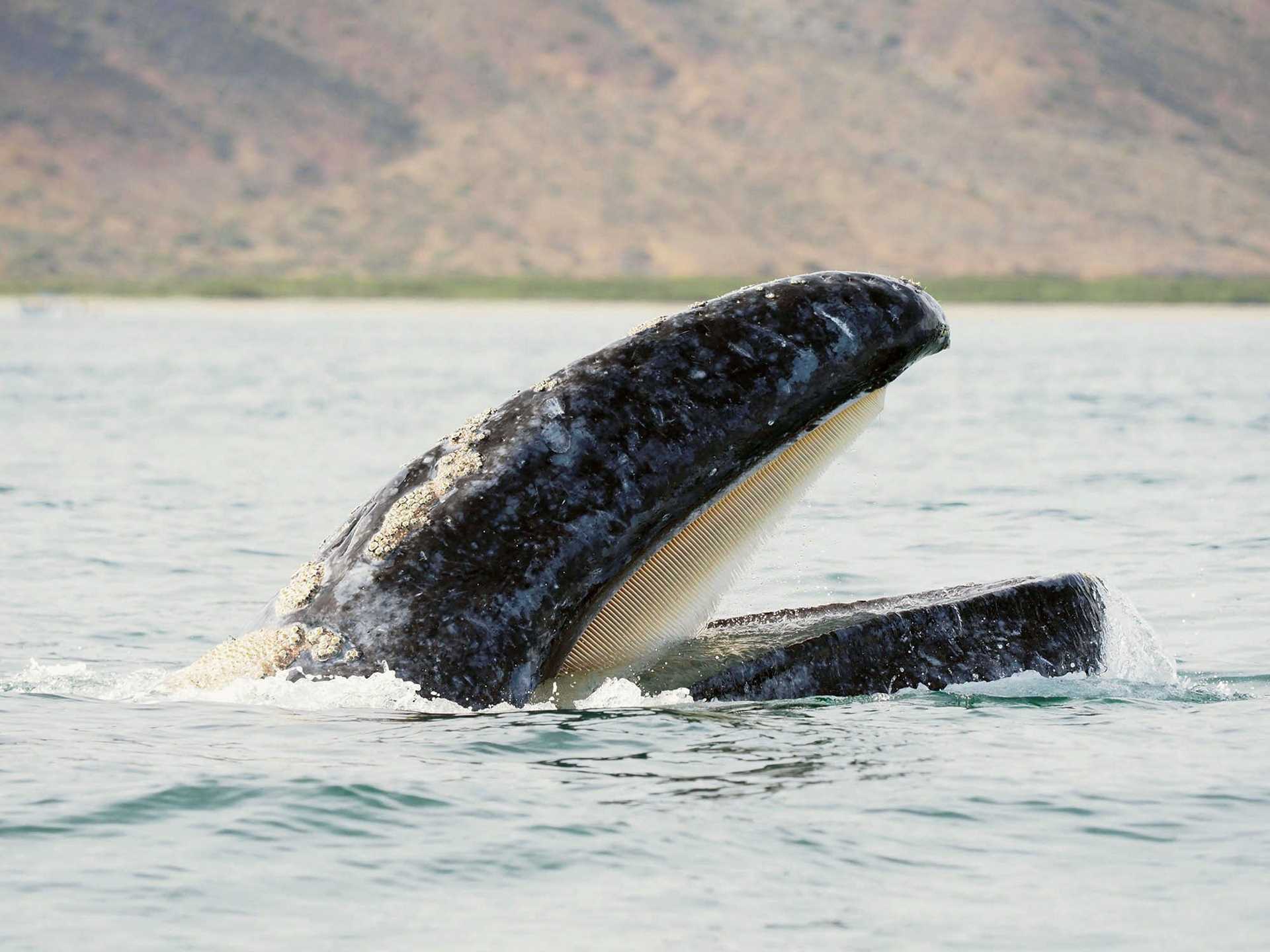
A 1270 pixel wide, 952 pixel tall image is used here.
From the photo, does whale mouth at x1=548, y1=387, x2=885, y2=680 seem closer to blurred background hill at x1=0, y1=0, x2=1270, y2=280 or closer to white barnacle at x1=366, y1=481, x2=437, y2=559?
white barnacle at x1=366, y1=481, x2=437, y2=559

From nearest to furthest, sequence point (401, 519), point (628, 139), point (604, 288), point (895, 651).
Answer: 1. point (401, 519)
2. point (895, 651)
3. point (604, 288)
4. point (628, 139)

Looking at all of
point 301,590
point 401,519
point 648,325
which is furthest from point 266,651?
point 648,325

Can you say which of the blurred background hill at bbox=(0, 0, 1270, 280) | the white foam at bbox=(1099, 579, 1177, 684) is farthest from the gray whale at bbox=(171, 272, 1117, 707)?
the blurred background hill at bbox=(0, 0, 1270, 280)

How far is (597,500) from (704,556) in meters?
0.56

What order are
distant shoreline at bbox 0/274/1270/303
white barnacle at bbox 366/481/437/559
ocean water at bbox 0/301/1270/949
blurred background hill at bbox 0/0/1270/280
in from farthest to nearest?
blurred background hill at bbox 0/0/1270/280
distant shoreline at bbox 0/274/1270/303
white barnacle at bbox 366/481/437/559
ocean water at bbox 0/301/1270/949

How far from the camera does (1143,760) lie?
590 cm


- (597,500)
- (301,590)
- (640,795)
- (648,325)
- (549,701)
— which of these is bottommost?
(640,795)

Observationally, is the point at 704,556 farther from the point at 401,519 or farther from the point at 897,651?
the point at 401,519

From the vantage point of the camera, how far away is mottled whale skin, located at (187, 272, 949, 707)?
5.34m

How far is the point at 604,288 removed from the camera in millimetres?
78562

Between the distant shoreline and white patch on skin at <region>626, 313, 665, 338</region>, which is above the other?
the distant shoreline

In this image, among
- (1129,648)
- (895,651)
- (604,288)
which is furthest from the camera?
(604,288)

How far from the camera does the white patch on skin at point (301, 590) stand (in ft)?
18.1

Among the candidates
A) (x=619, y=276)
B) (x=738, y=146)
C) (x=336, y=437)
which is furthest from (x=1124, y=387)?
(x=738, y=146)
